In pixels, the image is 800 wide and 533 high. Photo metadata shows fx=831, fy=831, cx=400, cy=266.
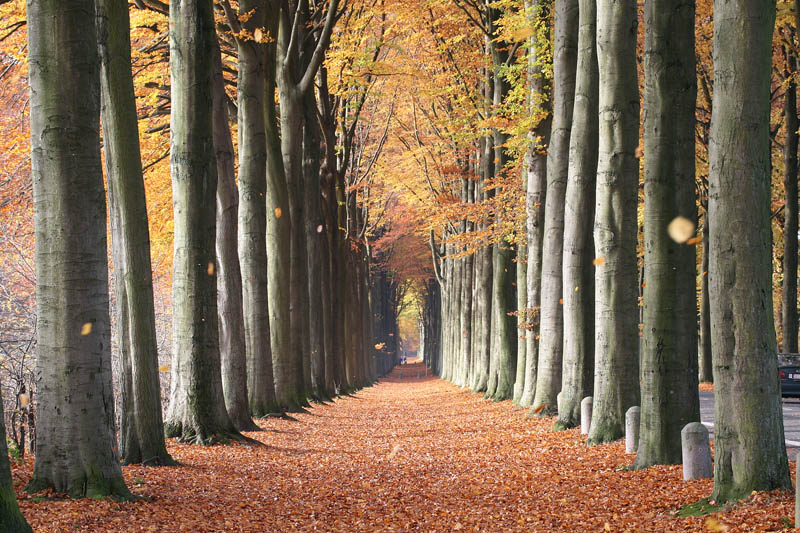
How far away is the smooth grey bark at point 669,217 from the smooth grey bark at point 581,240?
4299 mm

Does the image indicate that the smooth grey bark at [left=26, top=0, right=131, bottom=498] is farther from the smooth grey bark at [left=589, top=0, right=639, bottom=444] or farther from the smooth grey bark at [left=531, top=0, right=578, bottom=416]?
the smooth grey bark at [left=531, top=0, right=578, bottom=416]

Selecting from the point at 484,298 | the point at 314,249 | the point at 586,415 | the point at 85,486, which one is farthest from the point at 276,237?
the point at 484,298

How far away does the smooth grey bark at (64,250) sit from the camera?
25.0ft

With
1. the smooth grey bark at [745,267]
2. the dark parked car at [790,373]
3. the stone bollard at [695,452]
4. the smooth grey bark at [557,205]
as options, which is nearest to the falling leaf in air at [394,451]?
the smooth grey bark at [557,205]

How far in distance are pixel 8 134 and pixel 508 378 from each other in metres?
14.7

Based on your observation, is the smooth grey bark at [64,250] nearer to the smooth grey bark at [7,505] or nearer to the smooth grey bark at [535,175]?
the smooth grey bark at [7,505]

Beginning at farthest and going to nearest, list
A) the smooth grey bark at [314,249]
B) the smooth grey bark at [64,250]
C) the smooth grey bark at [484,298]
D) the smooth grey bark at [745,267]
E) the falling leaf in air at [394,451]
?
the smooth grey bark at [484,298] → the smooth grey bark at [314,249] → the falling leaf in air at [394,451] → the smooth grey bark at [64,250] → the smooth grey bark at [745,267]

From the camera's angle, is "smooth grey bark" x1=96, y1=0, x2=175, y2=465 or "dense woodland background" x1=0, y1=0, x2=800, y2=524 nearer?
"dense woodland background" x1=0, y1=0, x2=800, y2=524

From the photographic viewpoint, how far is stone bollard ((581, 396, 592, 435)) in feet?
43.9

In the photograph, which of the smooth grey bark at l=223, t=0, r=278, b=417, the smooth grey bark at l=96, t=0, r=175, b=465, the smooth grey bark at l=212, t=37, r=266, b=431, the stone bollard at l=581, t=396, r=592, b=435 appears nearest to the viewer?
the smooth grey bark at l=96, t=0, r=175, b=465

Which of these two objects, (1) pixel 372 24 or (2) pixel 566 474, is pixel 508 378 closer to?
(1) pixel 372 24

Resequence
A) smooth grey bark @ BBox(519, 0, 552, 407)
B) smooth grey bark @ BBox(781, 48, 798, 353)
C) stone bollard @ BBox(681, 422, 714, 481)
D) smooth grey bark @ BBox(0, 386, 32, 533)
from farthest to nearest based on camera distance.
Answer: smooth grey bark @ BBox(781, 48, 798, 353), smooth grey bark @ BBox(519, 0, 552, 407), stone bollard @ BBox(681, 422, 714, 481), smooth grey bark @ BBox(0, 386, 32, 533)

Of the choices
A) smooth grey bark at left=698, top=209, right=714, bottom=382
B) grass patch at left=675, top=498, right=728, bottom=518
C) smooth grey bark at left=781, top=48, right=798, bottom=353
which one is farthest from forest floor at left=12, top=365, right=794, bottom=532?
smooth grey bark at left=698, top=209, right=714, bottom=382

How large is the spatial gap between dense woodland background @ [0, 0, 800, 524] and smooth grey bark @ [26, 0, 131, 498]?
391 mm
